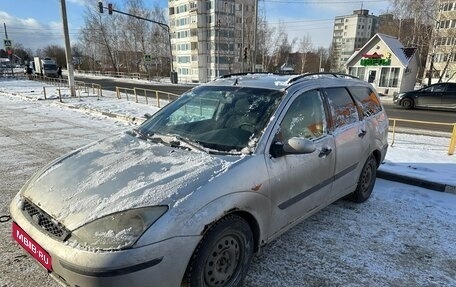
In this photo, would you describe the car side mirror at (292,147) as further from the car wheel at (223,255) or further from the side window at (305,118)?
the car wheel at (223,255)

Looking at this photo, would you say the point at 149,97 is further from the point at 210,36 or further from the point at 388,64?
the point at 210,36

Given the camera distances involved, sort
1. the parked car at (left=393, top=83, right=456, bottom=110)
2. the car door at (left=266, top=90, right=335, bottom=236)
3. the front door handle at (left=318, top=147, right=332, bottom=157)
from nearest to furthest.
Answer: the car door at (left=266, top=90, right=335, bottom=236) → the front door handle at (left=318, top=147, right=332, bottom=157) → the parked car at (left=393, top=83, right=456, bottom=110)

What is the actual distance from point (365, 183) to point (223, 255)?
287 centimetres

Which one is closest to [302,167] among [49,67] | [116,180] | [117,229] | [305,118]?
[305,118]

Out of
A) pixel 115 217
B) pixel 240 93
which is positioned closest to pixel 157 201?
pixel 115 217

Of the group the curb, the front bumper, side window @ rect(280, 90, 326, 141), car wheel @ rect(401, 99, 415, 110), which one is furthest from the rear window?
the front bumper

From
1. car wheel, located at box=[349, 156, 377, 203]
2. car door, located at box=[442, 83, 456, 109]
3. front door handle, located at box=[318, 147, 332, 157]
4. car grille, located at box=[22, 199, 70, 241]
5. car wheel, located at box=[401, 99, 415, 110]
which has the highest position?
front door handle, located at box=[318, 147, 332, 157]

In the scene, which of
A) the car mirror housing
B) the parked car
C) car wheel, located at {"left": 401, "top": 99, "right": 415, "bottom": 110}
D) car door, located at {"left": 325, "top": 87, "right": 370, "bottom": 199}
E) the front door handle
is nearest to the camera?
the car mirror housing

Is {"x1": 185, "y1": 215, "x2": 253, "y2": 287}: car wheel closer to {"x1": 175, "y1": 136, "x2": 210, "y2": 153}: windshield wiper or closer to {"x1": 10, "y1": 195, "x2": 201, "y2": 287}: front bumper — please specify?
{"x1": 10, "y1": 195, "x2": 201, "y2": 287}: front bumper

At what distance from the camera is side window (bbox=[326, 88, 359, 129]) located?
367 centimetres

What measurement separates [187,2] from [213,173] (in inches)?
2652

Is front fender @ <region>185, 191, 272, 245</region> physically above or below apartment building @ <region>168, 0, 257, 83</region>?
below

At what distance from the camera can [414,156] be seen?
6.73 metres

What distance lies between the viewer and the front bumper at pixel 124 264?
1877 millimetres
